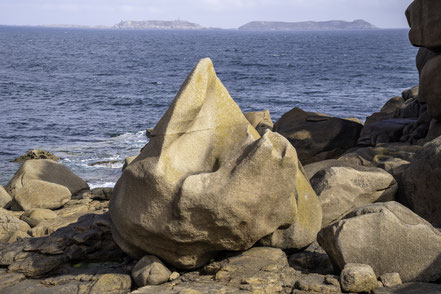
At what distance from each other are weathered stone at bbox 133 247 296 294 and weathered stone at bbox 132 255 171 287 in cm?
19

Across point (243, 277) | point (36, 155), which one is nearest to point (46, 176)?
point (36, 155)

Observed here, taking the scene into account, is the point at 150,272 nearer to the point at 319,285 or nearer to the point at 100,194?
the point at 319,285

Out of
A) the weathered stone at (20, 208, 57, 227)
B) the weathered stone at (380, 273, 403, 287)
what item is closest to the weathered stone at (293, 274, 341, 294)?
the weathered stone at (380, 273, 403, 287)

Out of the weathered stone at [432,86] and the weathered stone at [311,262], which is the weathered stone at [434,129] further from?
the weathered stone at [311,262]

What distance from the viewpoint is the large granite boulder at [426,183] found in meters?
11.5

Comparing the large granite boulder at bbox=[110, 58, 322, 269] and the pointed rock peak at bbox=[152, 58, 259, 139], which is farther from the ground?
the pointed rock peak at bbox=[152, 58, 259, 139]

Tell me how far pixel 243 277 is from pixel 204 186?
1.54m

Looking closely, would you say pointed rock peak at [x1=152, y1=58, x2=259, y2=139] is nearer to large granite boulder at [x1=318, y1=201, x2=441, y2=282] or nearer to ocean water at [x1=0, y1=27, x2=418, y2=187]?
large granite boulder at [x1=318, y1=201, x2=441, y2=282]

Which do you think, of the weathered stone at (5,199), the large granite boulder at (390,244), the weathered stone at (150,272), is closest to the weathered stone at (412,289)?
the large granite boulder at (390,244)

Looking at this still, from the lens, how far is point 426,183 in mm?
11742

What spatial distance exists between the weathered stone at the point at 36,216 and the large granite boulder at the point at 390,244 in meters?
8.93

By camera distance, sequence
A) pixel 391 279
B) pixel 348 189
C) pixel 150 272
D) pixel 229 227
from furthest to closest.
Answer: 1. pixel 348 189
2. pixel 150 272
3. pixel 229 227
4. pixel 391 279

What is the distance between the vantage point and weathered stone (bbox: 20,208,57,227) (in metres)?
15.4

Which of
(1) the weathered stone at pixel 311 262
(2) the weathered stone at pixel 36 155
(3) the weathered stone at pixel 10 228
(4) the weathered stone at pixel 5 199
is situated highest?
(1) the weathered stone at pixel 311 262
